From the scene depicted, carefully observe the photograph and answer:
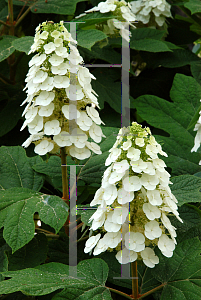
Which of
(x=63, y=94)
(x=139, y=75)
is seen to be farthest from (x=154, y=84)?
(x=63, y=94)

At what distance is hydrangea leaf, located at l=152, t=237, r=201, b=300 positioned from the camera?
0.79 meters

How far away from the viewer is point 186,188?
1.04 m

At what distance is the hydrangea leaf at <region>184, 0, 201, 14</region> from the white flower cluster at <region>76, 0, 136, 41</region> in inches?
10.8

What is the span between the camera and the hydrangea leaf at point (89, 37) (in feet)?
4.12

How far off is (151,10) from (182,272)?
1.38m

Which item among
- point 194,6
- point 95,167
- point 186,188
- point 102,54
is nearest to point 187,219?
point 186,188

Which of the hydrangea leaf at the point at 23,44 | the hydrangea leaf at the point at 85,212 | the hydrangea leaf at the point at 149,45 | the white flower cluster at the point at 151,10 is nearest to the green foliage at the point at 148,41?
the hydrangea leaf at the point at 149,45

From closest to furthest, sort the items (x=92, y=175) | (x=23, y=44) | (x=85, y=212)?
(x=85, y=212) → (x=92, y=175) → (x=23, y=44)

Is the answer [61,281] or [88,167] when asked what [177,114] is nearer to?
[88,167]

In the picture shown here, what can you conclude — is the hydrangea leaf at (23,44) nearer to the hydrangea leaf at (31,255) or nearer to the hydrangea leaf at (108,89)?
the hydrangea leaf at (108,89)

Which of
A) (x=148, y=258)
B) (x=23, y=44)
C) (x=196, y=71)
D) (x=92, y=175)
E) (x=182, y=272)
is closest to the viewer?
(x=148, y=258)

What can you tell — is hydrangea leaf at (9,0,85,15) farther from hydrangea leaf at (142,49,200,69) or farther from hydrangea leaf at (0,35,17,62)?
hydrangea leaf at (142,49,200,69)

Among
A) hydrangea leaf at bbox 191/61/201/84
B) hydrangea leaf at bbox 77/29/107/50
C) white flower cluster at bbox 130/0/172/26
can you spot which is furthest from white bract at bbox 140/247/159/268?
white flower cluster at bbox 130/0/172/26

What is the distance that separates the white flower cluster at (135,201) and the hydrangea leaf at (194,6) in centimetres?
105
